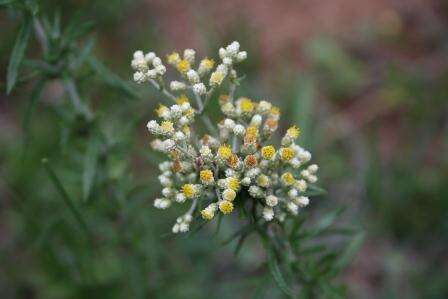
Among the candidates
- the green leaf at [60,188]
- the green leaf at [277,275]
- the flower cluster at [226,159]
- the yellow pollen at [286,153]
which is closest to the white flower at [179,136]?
the flower cluster at [226,159]

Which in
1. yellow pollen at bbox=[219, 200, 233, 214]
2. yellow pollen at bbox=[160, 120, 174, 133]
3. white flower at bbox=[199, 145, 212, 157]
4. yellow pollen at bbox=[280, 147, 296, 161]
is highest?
yellow pollen at bbox=[160, 120, 174, 133]

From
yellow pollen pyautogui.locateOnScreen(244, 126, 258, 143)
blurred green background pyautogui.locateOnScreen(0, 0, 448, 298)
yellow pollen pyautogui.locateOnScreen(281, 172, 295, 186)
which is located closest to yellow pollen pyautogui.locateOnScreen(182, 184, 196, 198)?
yellow pollen pyautogui.locateOnScreen(244, 126, 258, 143)

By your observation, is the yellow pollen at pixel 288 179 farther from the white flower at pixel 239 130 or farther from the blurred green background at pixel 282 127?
the blurred green background at pixel 282 127

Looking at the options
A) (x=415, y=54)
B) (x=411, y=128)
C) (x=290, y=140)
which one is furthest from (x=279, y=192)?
(x=415, y=54)

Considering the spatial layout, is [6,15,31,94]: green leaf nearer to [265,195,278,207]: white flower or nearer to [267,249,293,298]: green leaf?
[265,195,278,207]: white flower

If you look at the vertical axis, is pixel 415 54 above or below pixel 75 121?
above

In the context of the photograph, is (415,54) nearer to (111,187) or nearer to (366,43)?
(366,43)
